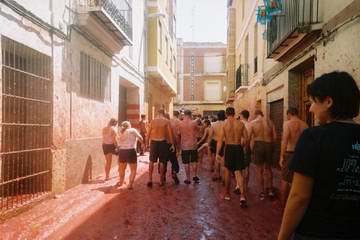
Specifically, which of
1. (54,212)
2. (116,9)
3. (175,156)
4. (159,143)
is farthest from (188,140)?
(116,9)

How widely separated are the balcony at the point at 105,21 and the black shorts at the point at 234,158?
441 cm

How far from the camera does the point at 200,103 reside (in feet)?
139

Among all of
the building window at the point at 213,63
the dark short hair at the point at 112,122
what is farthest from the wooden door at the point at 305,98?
the building window at the point at 213,63

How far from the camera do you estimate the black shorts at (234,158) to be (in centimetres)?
688

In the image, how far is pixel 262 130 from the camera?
25.5ft

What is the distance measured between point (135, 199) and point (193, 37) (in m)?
41.1

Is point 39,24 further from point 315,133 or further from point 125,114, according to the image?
point 125,114

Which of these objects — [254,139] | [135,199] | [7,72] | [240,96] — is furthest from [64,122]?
[240,96]

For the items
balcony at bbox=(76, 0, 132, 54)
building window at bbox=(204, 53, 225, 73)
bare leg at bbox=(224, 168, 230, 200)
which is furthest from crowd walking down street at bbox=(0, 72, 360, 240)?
building window at bbox=(204, 53, 225, 73)

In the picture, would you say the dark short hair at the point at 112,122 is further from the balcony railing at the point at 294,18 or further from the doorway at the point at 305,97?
the doorway at the point at 305,97

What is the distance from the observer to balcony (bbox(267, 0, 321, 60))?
7.56 metres

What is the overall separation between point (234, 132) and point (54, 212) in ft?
11.1

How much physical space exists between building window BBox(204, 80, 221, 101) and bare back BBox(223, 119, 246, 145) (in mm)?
35428

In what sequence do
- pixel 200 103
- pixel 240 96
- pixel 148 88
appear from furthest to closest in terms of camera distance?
pixel 200 103, pixel 240 96, pixel 148 88
